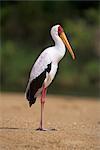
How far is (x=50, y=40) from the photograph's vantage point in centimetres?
2623

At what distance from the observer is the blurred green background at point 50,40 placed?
1011 inches

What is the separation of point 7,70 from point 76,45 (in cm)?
313

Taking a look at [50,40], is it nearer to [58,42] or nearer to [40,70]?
[58,42]

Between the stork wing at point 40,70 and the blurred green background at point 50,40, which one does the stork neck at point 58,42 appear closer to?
the stork wing at point 40,70

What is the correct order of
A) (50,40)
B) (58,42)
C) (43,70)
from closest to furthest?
(43,70) < (58,42) < (50,40)

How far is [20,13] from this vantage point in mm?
28234

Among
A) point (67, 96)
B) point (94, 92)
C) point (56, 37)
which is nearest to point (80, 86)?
point (94, 92)

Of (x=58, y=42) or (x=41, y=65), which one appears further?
(x=58, y=42)

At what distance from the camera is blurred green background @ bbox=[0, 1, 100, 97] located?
25.7 metres

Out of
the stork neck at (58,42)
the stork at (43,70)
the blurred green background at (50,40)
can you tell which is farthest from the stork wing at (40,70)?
the blurred green background at (50,40)

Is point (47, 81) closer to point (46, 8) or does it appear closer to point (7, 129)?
point (7, 129)

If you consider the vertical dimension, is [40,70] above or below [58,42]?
below

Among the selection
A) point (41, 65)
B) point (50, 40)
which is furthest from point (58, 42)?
point (50, 40)

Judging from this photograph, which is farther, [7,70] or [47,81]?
[7,70]
